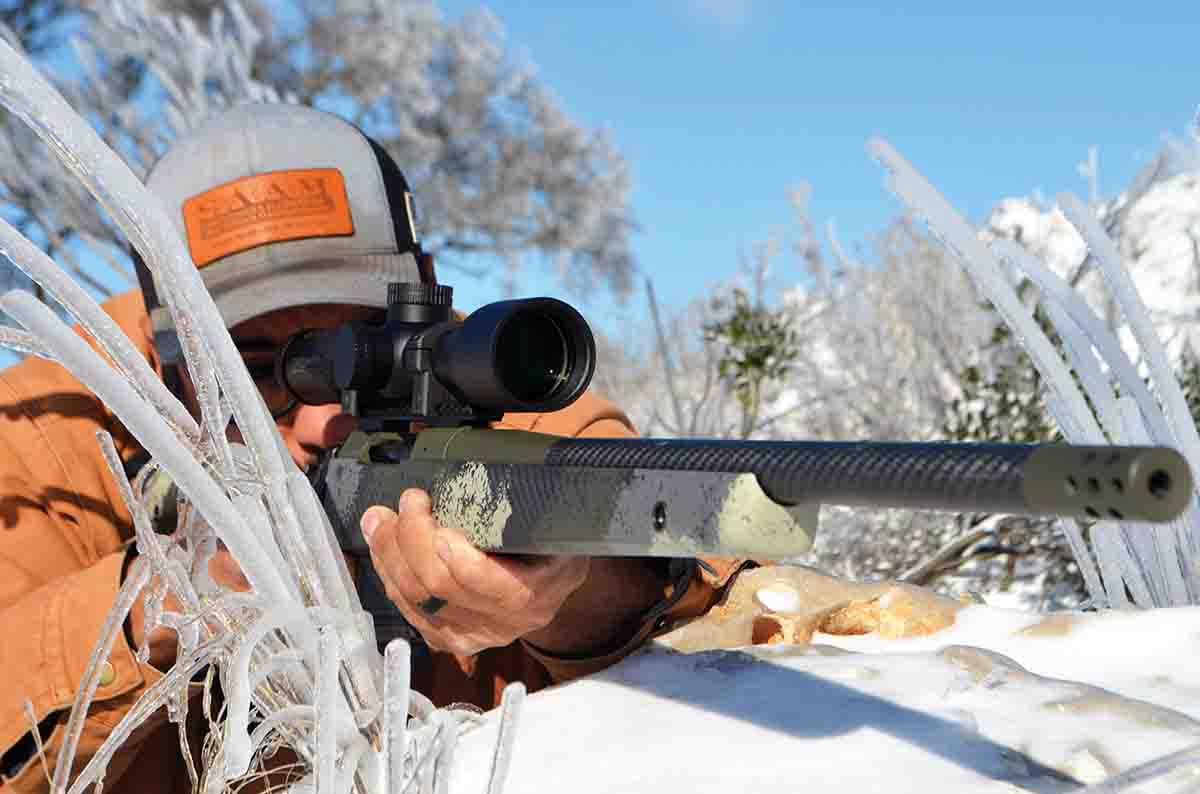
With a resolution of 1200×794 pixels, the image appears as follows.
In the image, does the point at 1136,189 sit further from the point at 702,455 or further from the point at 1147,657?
the point at 702,455

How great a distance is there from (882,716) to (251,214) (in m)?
1.24

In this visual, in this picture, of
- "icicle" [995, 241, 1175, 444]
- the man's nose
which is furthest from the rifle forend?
"icicle" [995, 241, 1175, 444]

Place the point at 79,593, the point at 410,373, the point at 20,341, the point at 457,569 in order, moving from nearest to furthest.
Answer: the point at 20,341
the point at 457,569
the point at 410,373
the point at 79,593

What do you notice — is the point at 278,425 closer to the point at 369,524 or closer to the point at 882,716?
the point at 369,524

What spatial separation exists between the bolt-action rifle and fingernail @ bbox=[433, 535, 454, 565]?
0.02 m

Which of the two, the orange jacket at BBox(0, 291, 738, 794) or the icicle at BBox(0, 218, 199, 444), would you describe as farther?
the orange jacket at BBox(0, 291, 738, 794)

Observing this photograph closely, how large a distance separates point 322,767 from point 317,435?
892 mm

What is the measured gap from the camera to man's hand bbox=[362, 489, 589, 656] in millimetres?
1207

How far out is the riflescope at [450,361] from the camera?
3.91 feet

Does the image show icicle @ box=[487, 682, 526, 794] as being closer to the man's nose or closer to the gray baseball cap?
the man's nose

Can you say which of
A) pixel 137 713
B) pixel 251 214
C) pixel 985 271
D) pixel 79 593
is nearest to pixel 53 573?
pixel 79 593

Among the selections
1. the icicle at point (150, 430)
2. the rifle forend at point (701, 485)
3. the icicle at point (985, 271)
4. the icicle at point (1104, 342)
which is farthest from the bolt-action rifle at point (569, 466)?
the icicle at point (1104, 342)

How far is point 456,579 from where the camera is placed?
3.99ft

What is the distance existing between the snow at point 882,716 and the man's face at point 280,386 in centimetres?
64
